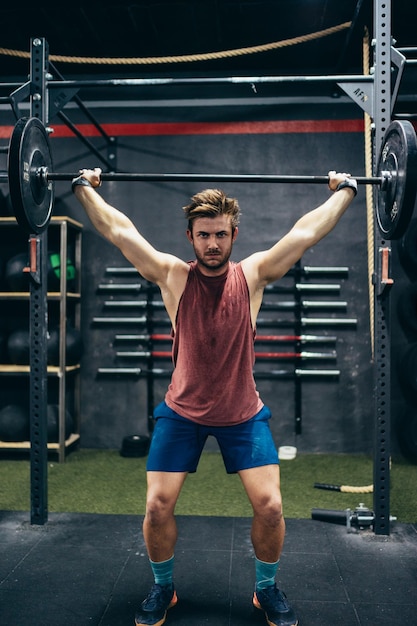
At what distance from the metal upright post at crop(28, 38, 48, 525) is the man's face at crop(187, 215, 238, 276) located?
1.16 meters

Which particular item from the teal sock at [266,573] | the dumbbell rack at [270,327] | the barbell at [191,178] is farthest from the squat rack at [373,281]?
the dumbbell rack at [270,327]

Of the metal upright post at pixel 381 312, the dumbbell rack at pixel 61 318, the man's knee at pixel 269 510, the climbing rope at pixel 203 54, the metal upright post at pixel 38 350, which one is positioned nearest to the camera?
the man's knee at pixel 269 510

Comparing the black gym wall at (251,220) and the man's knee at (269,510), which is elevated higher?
the black gym wall at (251,220)

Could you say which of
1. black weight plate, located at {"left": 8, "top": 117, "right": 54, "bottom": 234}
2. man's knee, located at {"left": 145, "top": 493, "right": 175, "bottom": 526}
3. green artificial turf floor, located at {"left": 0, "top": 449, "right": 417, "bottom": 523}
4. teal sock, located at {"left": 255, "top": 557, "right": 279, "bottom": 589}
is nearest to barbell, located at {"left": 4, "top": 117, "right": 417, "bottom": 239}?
black weight plate, located at {"left": 8, "top": 117, "right": 54, "bottom": 234}

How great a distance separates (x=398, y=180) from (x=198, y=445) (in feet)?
3.94

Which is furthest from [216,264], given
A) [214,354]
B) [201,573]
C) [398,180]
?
[201,573]

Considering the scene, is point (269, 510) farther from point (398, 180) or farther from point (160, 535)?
point (398, 180)

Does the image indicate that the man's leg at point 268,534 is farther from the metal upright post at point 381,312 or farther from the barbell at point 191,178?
the barbell at point 191,178

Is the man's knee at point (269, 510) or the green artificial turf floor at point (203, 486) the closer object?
the man's knee at point (269, 510)

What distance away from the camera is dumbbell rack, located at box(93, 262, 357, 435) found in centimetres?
405

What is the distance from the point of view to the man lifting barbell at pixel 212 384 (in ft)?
5.92

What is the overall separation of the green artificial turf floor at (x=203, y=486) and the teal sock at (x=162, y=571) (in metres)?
0.95

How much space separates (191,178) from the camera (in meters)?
2.04

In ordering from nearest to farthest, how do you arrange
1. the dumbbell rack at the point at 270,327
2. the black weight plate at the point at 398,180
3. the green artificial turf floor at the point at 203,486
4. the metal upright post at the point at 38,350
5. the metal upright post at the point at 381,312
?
the black weight plate at the point at 398,180, the metal upright post at the point at 381,312, the metal upright post at the point at 38,350, the green artificial turf floor at the point at 203,486, the dumbbell rack at the point at 270,327
